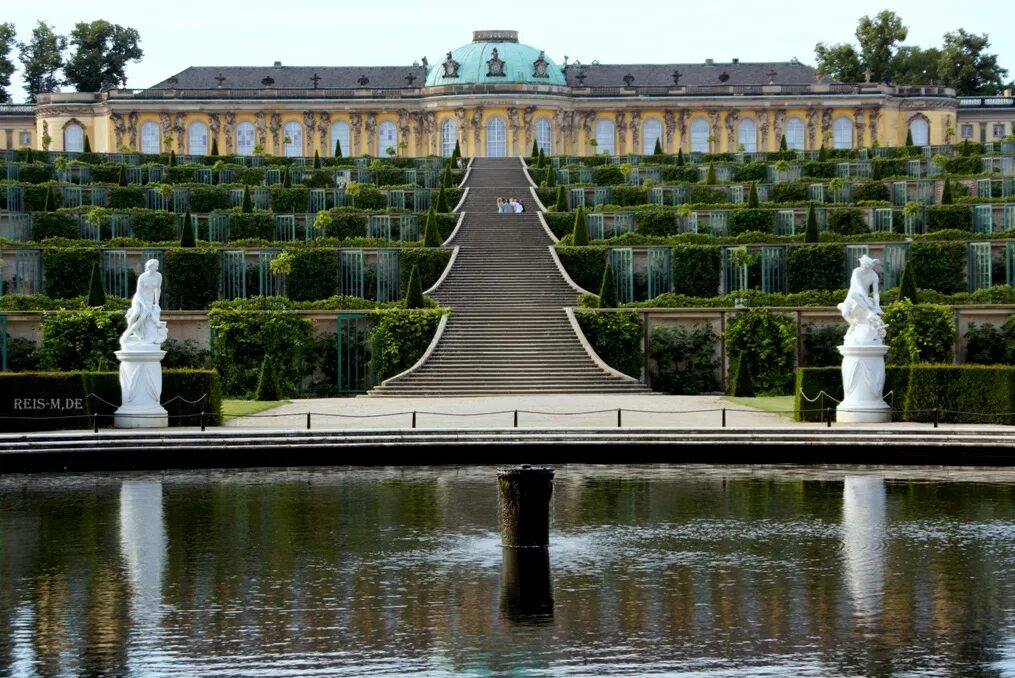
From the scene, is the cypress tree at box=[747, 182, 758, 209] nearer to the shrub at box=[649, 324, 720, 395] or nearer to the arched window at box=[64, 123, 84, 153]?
the shrub at box=[649, 324, 720, 395]

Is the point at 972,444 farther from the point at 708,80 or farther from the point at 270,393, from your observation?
the point at 708,80

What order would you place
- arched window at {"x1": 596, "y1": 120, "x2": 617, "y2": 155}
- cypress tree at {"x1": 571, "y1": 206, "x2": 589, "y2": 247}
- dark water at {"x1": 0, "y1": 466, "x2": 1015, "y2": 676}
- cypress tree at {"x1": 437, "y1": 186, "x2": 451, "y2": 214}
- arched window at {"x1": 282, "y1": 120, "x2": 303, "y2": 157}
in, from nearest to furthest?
dark water at {"x1": 0, "y1": 466, "x2": 1015, "y2": 676}
cypress tree at {"x1": 571, "y1": 206, "x2": 589, "y2": 247}
cypress tree at {"x1": 437, "y1": 186, "x2": 451, "y2": 214}
arched window at {"x1": 596, "y1": 120, "x2": 617, "y2": 155}
arched window at {"x1": 282, "y1": 120, "x2": 303, "y2": 157}

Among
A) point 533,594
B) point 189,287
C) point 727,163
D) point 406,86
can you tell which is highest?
point 406,86

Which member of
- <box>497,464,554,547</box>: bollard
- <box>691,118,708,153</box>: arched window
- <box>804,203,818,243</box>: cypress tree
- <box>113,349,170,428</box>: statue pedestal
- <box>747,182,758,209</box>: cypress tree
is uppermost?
<box>691,118,708,153</box>: arched window

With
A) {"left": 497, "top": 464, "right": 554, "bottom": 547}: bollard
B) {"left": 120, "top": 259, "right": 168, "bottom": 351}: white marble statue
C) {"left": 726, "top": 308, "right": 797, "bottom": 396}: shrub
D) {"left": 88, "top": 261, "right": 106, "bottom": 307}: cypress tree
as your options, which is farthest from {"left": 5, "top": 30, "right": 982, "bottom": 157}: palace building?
{"left": 497, "top": 464, "right": 554, "bottom": 547}: bollard

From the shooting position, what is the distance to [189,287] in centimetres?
4231

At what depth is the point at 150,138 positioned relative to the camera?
91.2 m

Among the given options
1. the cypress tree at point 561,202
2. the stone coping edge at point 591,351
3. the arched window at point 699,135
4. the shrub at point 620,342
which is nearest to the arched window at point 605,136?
the arched window at point 699,135

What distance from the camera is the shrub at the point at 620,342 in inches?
1473

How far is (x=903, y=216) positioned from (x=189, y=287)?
20.6 meters

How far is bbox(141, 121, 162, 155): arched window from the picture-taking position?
90.8 metres

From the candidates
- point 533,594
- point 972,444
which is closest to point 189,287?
point 972,444

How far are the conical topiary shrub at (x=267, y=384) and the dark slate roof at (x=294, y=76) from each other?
5948 centimetres

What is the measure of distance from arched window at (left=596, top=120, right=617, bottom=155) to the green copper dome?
11.0 feet
